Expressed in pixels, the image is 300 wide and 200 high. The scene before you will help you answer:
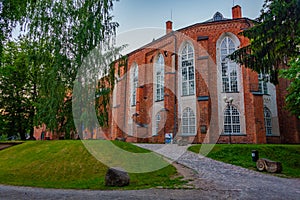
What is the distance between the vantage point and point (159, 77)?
28047 millimetres

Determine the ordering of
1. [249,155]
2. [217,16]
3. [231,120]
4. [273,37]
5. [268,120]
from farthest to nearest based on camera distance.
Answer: [217,16], [268,120], [231,120], [249,155], [273,37]

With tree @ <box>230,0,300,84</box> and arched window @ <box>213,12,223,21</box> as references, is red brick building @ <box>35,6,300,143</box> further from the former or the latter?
tree @ <box>230,0,300,84</box>

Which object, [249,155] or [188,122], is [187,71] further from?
[249,155]

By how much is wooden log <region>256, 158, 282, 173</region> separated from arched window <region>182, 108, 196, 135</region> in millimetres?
11264

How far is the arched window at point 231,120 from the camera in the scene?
22.0 m

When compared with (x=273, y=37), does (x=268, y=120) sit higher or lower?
lower

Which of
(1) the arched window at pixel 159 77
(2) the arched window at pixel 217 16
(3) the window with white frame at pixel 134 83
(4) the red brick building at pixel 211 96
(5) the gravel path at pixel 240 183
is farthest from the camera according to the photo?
(3) the window with white frame at pixel 134 83

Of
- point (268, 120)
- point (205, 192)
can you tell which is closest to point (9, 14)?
point (205, 192)

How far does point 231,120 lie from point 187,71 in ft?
21.6

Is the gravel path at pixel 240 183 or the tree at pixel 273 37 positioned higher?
the tree at pixel 273 37

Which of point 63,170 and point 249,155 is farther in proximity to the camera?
point 249,155

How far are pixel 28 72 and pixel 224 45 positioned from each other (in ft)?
64.5

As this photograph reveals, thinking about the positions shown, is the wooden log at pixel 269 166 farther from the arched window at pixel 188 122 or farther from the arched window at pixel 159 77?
the arched window at pixel 159 77

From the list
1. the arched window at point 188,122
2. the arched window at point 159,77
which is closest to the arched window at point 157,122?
the arched window at point 159,77
